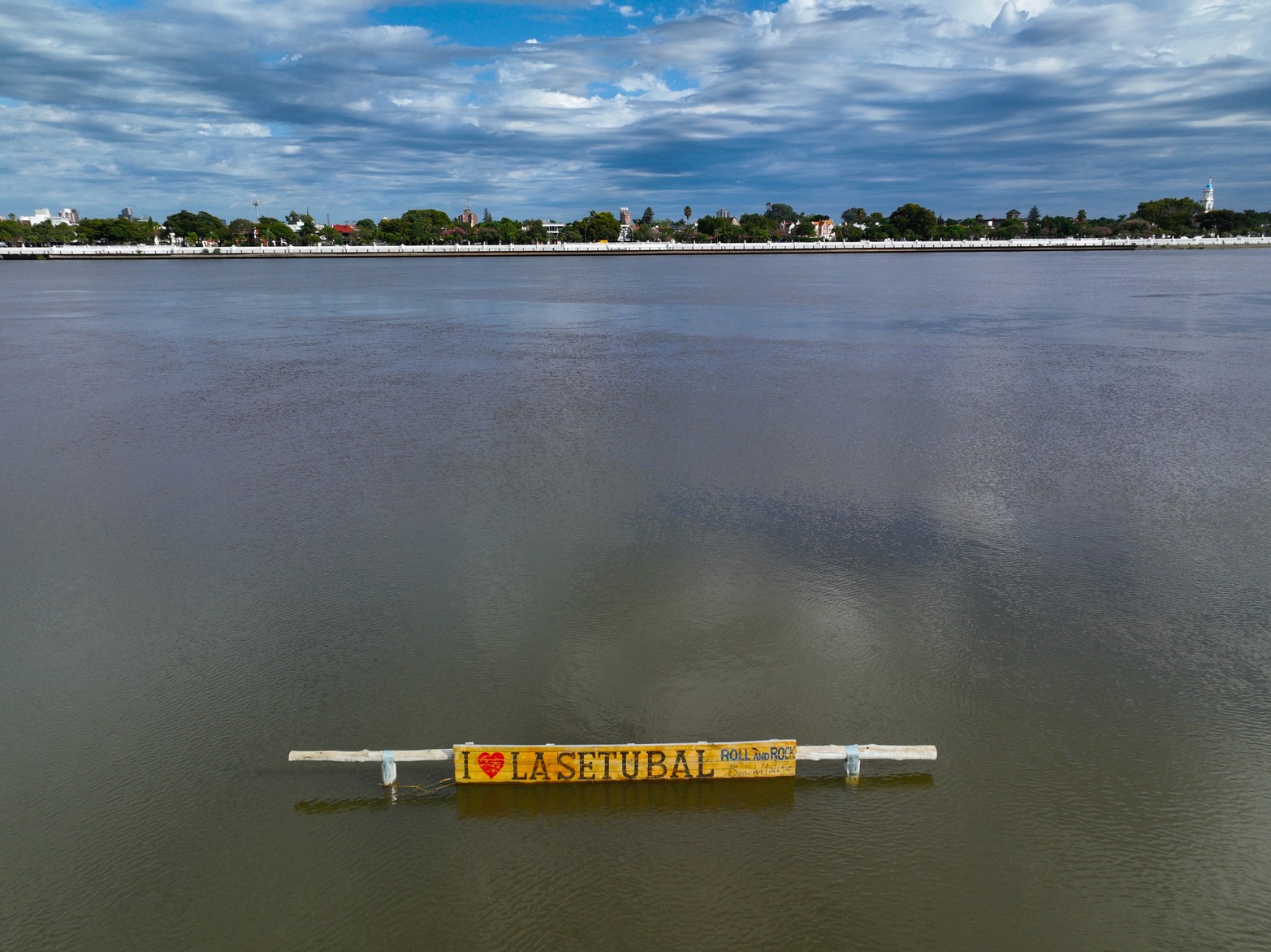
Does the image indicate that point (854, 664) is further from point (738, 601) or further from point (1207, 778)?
point (1207, 778)

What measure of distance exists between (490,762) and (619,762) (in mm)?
1880

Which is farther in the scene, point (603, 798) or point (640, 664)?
point (640, 664)

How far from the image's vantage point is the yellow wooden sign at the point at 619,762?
476 inches

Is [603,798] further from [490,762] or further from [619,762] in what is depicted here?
[490,762]

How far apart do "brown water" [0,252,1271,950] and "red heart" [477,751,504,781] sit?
1.54 ft

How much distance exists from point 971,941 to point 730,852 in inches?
121

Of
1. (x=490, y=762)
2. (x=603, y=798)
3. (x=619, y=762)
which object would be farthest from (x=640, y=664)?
(x=490, y=762)

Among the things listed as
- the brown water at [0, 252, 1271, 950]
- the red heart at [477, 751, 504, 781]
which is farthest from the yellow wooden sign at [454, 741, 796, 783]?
the brown water at [0, 252, 1271, 950]

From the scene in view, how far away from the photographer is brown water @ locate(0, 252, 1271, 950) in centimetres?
1066

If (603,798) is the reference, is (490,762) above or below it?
above

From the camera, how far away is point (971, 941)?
10047 millimetres

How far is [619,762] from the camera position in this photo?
39.9 feet

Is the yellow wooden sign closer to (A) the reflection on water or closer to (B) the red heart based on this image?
(B) the red heart

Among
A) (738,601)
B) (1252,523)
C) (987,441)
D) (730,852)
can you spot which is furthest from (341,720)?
(987,441)
